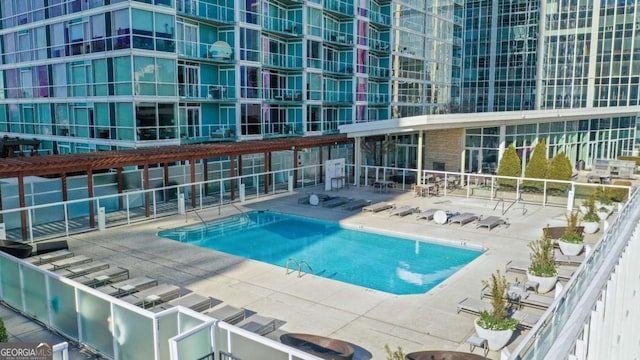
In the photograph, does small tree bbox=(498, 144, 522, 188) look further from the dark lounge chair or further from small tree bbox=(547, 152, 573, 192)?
the dark lounge chair

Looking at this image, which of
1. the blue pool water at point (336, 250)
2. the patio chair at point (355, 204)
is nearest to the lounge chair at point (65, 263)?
the blue pool water at point (336, 250)

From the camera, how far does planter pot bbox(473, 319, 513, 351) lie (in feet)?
30.1

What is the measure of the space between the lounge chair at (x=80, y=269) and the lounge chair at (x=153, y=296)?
217 centimetres

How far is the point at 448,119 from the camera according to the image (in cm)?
2638

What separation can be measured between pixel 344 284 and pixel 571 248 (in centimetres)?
717

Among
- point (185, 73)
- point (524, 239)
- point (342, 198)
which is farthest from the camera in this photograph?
point (185, 73)

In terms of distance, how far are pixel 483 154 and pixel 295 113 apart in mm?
13415

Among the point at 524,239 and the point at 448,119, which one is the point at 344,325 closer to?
the point at 524,239

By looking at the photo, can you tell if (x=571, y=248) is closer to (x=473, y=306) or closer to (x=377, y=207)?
(x=473, y=306)

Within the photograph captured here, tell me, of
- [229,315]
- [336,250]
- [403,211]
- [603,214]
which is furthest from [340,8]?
[229,315]

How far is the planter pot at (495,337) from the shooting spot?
30.1 feet

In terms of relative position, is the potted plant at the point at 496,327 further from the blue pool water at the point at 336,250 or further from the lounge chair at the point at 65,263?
the lounge chair at the point at 65,263

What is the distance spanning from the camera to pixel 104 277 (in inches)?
474

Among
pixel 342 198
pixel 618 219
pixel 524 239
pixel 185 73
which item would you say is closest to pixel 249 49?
pixel 185 73
